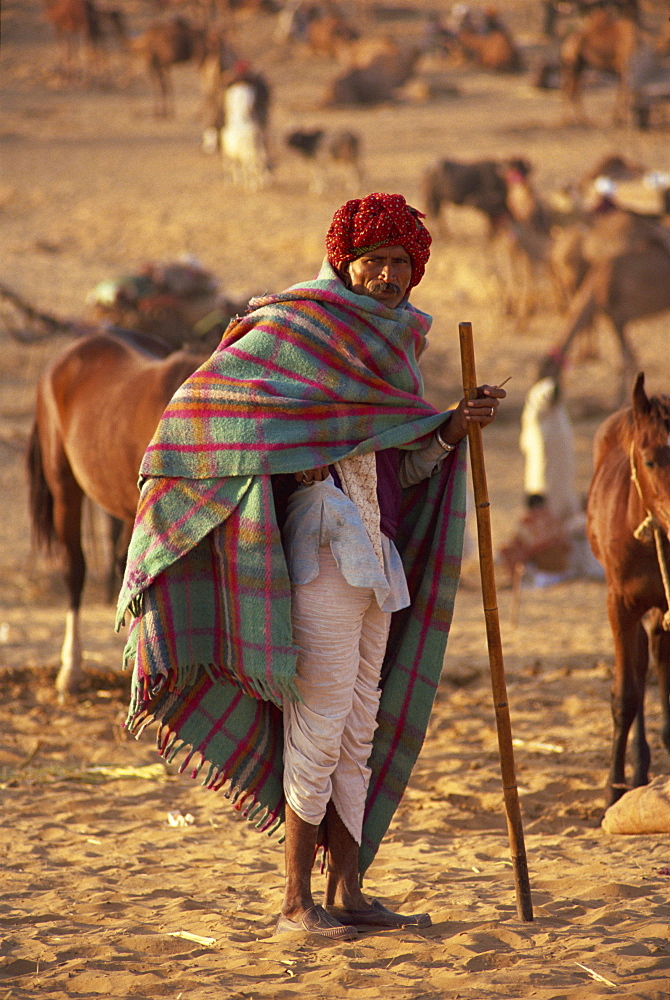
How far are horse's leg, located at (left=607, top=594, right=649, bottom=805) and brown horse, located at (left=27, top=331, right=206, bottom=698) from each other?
2.31 metres

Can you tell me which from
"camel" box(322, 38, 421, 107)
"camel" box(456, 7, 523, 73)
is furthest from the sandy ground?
"camel" box(456, 7, 523, 73)

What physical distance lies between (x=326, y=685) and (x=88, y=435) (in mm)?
3273

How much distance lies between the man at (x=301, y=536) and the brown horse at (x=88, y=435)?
7.93 ft

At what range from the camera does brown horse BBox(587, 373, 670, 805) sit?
4.08 m

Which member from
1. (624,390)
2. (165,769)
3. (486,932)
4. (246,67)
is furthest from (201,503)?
(246,67)

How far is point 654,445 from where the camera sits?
160 inches

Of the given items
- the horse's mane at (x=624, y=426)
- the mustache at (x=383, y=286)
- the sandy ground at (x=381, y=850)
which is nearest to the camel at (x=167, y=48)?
the sandy ground at (x=381, y=850)

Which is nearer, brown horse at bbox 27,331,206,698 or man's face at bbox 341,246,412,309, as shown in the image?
man's face at bbox 341,246,412,309

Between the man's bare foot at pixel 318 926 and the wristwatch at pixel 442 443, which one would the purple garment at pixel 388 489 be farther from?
the man's bare foot at pixel 318 926

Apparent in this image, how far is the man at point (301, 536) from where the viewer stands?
3.15m

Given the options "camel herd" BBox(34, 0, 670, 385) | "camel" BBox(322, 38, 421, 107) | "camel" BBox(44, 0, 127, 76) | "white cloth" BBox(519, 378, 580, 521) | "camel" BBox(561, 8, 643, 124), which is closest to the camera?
"white cloth" BBox(519, 378, 580, 521)

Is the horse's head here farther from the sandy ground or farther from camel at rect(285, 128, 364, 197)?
camel at rect(285, 128, 364, 197)

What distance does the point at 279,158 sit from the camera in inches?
887

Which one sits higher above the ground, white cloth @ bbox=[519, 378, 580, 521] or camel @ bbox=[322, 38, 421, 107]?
camel @ bbox=[322, 38, 421, 107]
